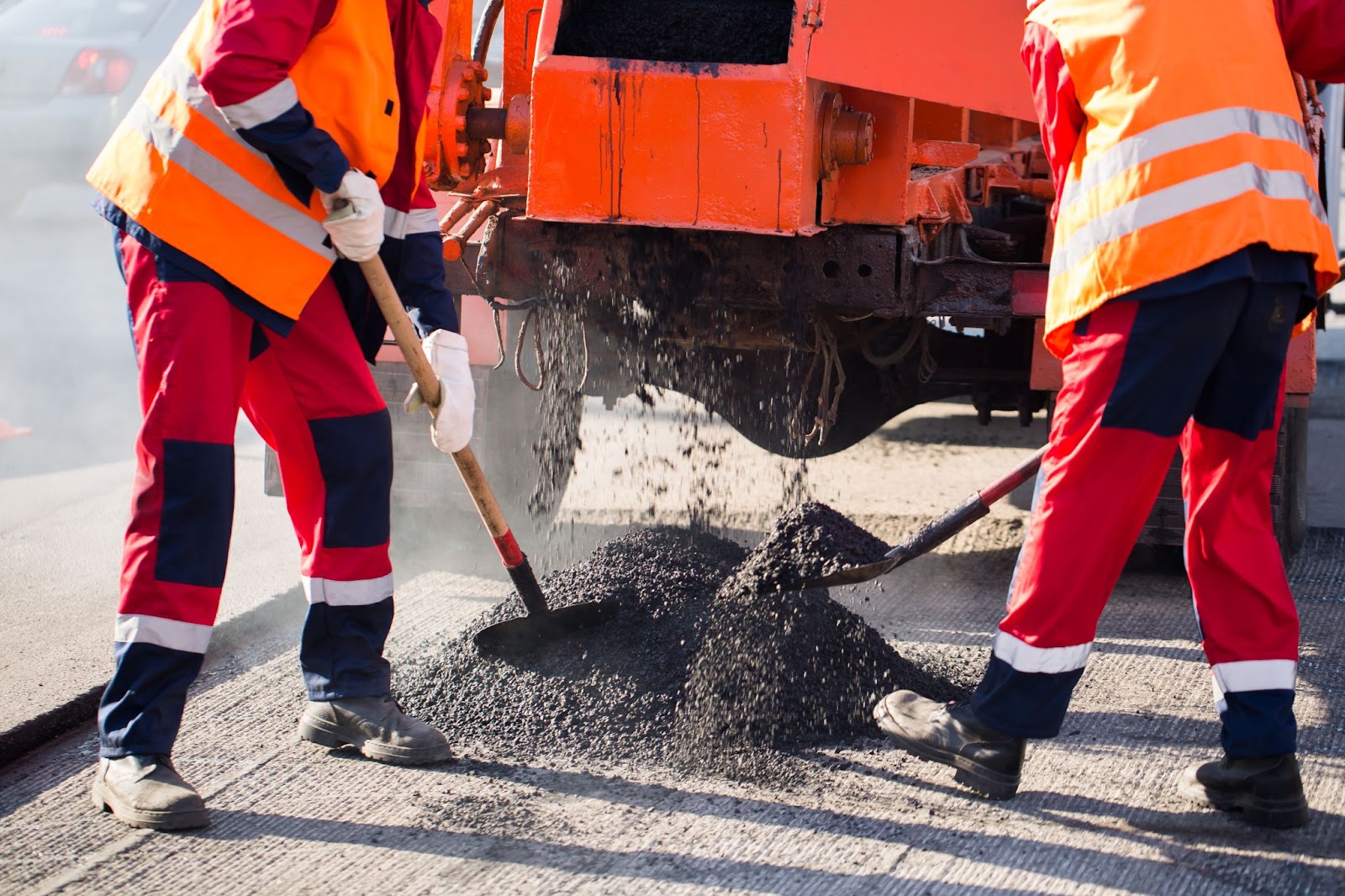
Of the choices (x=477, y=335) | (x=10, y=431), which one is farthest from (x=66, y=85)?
(x=477, y=335)

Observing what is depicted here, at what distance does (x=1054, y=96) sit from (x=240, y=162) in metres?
1.55

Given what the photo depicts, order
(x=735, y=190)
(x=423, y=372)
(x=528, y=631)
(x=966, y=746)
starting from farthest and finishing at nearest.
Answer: (x=528, y=631)
(x=735, y=190)
(x=423, y=372)
(x=966, y=746)

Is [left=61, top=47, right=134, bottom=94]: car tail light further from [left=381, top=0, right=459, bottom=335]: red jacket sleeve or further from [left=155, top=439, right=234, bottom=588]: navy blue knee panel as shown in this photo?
[left=155, top=439, right=234, bottom=588]: navy blue knee panel

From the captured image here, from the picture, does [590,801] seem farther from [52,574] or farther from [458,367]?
[52,574]

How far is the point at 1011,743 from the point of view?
8.63 feet

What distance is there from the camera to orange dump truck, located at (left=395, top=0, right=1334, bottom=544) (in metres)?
3.10

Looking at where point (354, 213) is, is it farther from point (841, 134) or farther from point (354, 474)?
point (841, 134)

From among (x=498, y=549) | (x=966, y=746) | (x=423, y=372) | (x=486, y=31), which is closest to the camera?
(x=966, y=746)

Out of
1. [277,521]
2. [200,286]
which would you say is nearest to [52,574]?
[277,521]

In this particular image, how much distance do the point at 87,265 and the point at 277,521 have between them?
487cm

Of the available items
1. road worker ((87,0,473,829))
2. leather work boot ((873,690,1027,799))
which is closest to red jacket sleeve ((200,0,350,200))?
road worker ((87,0,473,829))

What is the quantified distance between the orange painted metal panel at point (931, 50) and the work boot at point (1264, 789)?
5.27 feet

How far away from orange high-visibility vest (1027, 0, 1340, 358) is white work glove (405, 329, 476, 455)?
52.5 inches

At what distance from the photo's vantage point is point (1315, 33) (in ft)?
7.99
